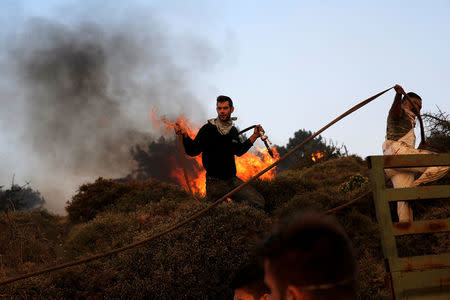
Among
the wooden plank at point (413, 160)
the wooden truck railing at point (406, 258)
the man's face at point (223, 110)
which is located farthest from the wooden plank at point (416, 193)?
the man's face at point (223, 110)

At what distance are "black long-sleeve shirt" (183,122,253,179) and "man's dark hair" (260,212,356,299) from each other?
6721mm

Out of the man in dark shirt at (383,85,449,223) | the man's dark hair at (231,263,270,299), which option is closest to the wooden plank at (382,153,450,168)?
the man's dark hair at (231,263,270,299)

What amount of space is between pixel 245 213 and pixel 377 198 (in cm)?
400

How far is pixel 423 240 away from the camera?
8359 mm

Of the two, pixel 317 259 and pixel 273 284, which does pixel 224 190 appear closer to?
pixel 273 284

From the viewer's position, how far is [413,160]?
4.25m

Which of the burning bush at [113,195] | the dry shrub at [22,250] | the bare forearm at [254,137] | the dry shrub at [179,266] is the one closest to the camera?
the dry shrub at [179,266]

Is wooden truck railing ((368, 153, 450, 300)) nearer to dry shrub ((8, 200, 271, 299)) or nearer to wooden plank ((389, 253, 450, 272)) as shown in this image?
wooden plank ((389, 253, 450, 272))

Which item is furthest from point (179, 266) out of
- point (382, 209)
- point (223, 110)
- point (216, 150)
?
point (382, 209)

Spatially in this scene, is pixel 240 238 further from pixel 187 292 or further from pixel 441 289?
pixel 441 289

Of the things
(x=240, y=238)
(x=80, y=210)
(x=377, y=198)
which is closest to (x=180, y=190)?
(x=80, y=210)

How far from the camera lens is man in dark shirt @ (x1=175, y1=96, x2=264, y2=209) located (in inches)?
327

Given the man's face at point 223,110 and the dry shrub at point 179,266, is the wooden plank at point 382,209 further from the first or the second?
the man's face at point 223,110

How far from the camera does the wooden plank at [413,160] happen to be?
4148mm
